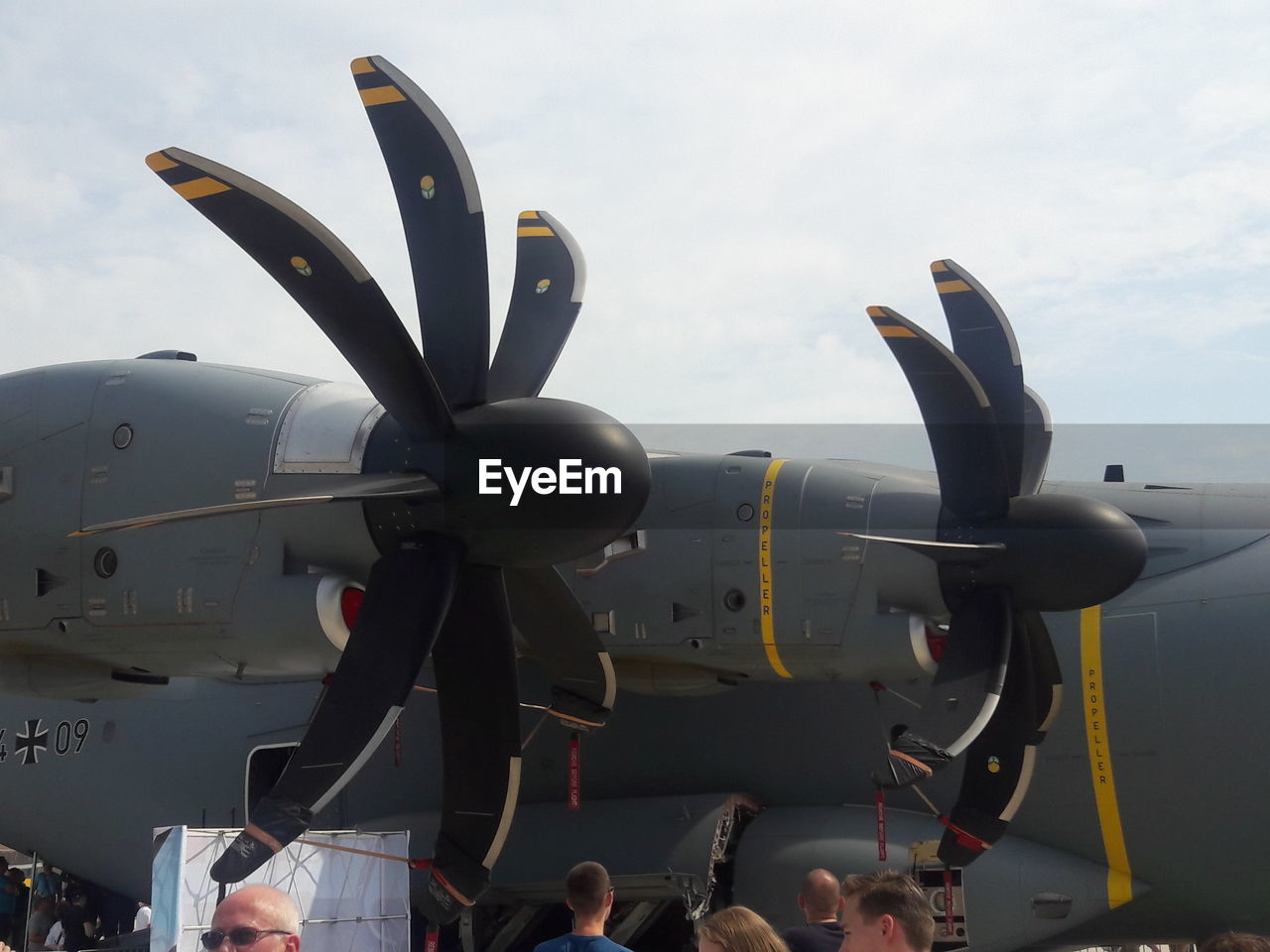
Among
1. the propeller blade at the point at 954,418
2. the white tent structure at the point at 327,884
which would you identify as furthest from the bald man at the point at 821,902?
the white tent structure at the point at 327,884

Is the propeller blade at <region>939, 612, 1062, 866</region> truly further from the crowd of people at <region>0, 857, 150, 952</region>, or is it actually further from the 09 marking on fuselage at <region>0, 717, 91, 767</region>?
the crowd of people at <region>0, 857, 150, 952</region>

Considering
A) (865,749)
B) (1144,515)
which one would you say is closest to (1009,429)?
(1144,515)

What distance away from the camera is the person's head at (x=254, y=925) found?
274 centimetres

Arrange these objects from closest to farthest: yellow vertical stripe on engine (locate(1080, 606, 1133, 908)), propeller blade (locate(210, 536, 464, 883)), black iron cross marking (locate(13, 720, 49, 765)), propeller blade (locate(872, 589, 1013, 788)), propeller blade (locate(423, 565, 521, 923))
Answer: propeller blade (locate(210, 536, 464, 883))
propeller blade (locate(423, 565, 521, 923))
propeller blade (locate(872, 589, 1013, 788))
yellow vertical stripe on engine (locate(1080, 606, 1133, 908))
black iron cross marking (locate(13, 720, 49, 765))

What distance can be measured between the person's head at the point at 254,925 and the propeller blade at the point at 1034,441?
23.8 feet

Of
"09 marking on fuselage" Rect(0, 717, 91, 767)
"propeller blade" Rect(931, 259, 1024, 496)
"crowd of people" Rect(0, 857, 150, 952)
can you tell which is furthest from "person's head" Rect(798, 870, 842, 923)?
"crowd of people" Rect(0, 857, 150, 952)

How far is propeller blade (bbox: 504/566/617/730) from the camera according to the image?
8.52 meters

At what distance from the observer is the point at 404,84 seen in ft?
24.3

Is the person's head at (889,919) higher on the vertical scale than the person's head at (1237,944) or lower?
lower

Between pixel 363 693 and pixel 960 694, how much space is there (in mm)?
3637

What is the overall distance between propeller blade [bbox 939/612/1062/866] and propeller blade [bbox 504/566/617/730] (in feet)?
7.85

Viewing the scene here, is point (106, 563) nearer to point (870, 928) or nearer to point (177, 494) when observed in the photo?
point (177, 494)

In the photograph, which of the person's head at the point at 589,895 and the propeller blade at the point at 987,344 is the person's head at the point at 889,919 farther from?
the propeller blade at the point at 987,344

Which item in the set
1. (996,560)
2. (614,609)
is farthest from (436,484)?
(996,560)
